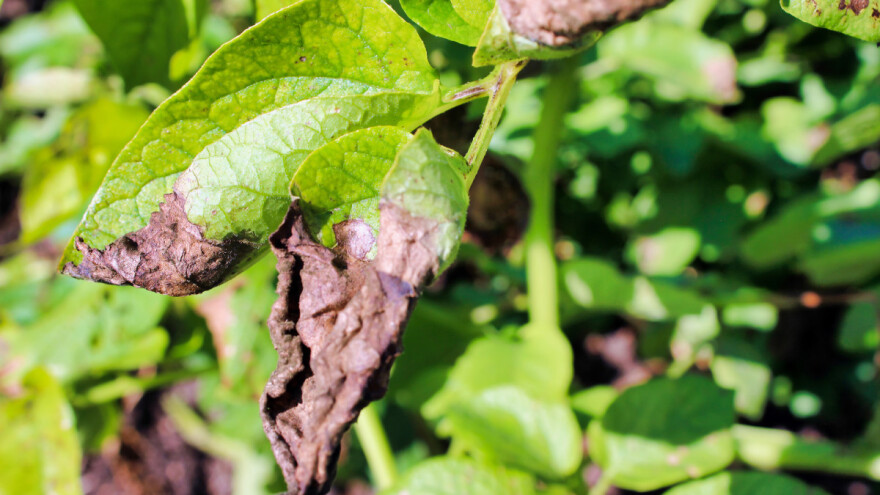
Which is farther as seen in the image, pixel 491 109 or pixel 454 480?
pixel 454 480

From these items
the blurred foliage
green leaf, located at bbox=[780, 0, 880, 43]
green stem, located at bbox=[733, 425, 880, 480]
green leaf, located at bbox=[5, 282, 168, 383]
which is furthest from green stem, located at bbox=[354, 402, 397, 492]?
green leaf, located at bbox=[780, 0, 880, 43]

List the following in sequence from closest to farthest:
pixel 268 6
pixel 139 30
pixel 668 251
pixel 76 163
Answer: pixel 268 6
pixel 139 30
pixel 76 163
pixel 668 251

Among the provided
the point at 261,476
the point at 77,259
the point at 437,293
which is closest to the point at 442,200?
the point at 77,259

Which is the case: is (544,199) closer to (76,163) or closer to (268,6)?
(268,6)

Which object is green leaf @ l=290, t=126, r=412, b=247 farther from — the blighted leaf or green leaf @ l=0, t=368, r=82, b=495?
green leaf @ l=0, t=368, r=82, b=495

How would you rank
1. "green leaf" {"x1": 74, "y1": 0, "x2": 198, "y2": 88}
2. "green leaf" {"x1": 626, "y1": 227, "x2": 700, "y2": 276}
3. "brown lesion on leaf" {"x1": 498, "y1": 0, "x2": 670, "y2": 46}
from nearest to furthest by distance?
"brown lesion on leaf" {"x1": 498, "y1": 0, "x2": 670, "y2": 46}
"green leaf" {"x1": 74, "y1": 0, "x2": 198, "y2": 88}
"green leaf" {"x1": 626, "y1": 227, "x2": 700, "y2": 276}

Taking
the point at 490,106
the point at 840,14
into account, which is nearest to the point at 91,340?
the point at 490,106

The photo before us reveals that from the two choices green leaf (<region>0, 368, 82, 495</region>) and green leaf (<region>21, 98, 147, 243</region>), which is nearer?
green leaf (<region>0, 368, 82, 495</region>)
